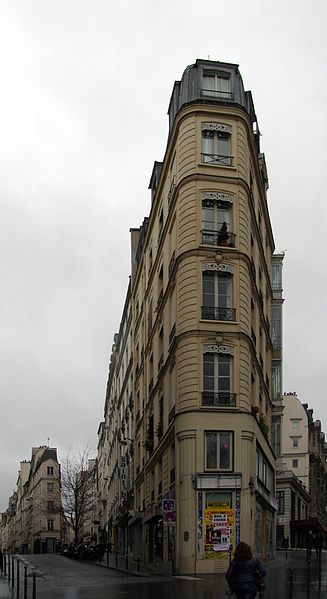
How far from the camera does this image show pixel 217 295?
36.1 metres

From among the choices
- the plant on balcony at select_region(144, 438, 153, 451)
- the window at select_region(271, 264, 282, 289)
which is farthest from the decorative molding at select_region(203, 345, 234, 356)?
the window at select_region(271, 264, 282, 289)

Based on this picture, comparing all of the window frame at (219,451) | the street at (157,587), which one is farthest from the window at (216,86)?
the street at (157,587)

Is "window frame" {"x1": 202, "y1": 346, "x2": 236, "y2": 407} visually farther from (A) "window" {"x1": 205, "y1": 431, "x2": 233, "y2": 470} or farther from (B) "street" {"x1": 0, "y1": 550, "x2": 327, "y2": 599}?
(B) "street" {"x1": 0, "y1": 550, "x2": 327, "y2": 599}

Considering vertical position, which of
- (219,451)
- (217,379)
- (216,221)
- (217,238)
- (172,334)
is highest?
(216,221)

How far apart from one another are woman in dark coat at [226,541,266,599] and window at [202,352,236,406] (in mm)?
22220

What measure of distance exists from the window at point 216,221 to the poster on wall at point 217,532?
36.3 feet

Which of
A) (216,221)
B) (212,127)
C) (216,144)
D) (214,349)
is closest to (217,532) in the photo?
(214,349)

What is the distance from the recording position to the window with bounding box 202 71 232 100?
3862cm

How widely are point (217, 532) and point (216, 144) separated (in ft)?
53.5

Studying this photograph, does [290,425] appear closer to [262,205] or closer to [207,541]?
[262,205]

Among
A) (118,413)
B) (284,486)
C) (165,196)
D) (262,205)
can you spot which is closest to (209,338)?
(165,196)

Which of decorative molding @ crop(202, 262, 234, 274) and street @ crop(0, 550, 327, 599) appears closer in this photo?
street @ crop(0, 550, 327, 599)

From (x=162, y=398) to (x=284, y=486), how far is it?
51.5m

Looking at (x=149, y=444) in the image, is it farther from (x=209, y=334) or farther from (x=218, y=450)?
(x=209, y=334)
